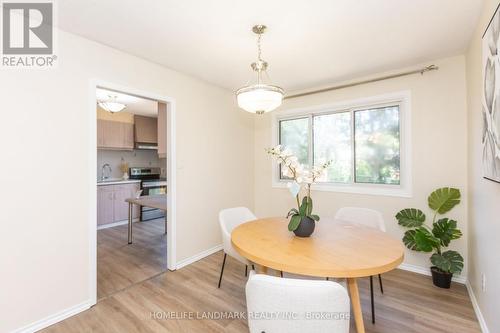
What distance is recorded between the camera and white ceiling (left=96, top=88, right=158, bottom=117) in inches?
144

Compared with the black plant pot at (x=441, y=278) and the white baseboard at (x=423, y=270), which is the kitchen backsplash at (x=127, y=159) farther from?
the black plant pot at (x=441, y=278)

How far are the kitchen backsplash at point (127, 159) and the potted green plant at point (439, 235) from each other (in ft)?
17.4

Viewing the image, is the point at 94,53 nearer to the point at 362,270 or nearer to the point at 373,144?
the point at 362,270

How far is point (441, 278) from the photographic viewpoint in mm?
2314

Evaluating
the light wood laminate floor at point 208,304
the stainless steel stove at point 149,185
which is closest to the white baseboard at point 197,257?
the light wood laminate floor at point 208,304

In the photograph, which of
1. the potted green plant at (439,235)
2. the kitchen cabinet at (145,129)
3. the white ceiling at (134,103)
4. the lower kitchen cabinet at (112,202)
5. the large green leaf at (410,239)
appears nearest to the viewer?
the potted green plant at (439,235)

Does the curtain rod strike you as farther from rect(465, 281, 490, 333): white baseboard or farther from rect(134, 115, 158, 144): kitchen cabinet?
rect(134, 115, 158, 144): kitchen cabinet

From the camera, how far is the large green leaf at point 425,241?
2230 millimetres

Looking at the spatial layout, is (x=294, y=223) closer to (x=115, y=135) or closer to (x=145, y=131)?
(x=115, y=135)

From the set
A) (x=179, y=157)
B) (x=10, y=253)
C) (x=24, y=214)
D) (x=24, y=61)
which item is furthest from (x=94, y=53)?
(x=10, y=253)

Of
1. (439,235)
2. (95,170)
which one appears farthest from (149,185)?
(439,235)

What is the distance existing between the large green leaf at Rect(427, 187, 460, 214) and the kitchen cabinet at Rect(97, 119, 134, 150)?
5.42 m

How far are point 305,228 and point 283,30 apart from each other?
1648 millimetres

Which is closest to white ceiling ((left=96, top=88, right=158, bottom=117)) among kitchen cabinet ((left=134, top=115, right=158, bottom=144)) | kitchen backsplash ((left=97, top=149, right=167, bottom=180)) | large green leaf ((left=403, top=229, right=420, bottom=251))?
kitchen cabinet ((left=134, top=115, right=158, bottom=144))
